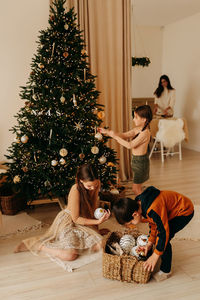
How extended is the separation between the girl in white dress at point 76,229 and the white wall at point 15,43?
1772 mm

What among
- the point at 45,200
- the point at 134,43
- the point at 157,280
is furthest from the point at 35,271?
the point at 134,43

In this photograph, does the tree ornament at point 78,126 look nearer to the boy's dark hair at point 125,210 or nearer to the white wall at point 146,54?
the boy's dark hair at point 125,210

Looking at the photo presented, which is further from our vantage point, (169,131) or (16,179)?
(169,131)

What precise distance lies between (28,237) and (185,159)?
369 cm

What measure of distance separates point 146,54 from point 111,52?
3.55 metres

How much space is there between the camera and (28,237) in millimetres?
2561

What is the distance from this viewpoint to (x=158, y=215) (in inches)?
69.1

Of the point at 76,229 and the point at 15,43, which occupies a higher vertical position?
the point at 15,43

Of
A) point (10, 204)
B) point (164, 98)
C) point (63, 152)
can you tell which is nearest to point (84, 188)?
point (63, 152)

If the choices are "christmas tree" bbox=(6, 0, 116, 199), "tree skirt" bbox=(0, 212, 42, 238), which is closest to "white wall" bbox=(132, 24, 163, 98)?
"christmas tree" bbox=(6, 0, 116, 199)

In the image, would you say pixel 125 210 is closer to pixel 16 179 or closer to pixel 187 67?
pixel 16 179

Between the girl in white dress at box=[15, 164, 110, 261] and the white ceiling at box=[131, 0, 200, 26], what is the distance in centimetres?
422

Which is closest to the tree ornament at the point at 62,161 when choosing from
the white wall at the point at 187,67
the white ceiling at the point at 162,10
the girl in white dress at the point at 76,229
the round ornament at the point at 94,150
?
the round ornament at the point at 94,150

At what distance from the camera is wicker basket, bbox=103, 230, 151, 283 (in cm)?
187
